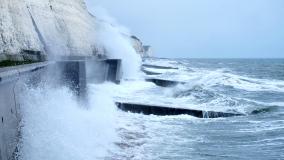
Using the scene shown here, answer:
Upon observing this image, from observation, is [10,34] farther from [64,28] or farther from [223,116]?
[64,28]

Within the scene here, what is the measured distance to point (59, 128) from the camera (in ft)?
27.7

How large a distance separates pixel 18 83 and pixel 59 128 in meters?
1.96

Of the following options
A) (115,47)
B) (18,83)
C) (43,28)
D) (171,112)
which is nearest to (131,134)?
(171,112)

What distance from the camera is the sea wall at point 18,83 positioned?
528 centimetres

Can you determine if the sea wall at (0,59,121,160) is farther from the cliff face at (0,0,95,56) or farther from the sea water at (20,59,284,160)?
the cliff face at (0,0,95,56)

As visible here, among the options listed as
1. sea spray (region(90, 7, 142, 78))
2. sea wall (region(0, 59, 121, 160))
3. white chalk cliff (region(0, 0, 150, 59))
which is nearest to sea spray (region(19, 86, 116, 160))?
sea wall (region(0, 59, 121, 160))

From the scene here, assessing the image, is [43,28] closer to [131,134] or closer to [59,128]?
[131,134]

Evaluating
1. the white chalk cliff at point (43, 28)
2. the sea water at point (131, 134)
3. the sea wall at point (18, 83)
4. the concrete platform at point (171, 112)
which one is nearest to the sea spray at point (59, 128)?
the sea water at point (131, 134)

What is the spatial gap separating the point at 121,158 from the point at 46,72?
3.15m

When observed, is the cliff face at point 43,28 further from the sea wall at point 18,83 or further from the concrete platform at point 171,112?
the concrete platform at point 171,112

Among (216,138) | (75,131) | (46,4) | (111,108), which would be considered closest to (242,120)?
(216,138)

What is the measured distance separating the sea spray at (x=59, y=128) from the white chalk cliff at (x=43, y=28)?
2039 mm

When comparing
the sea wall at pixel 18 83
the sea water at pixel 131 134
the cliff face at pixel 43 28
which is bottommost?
the sea water at pixel 131 134

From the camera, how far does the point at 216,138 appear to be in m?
9.70
